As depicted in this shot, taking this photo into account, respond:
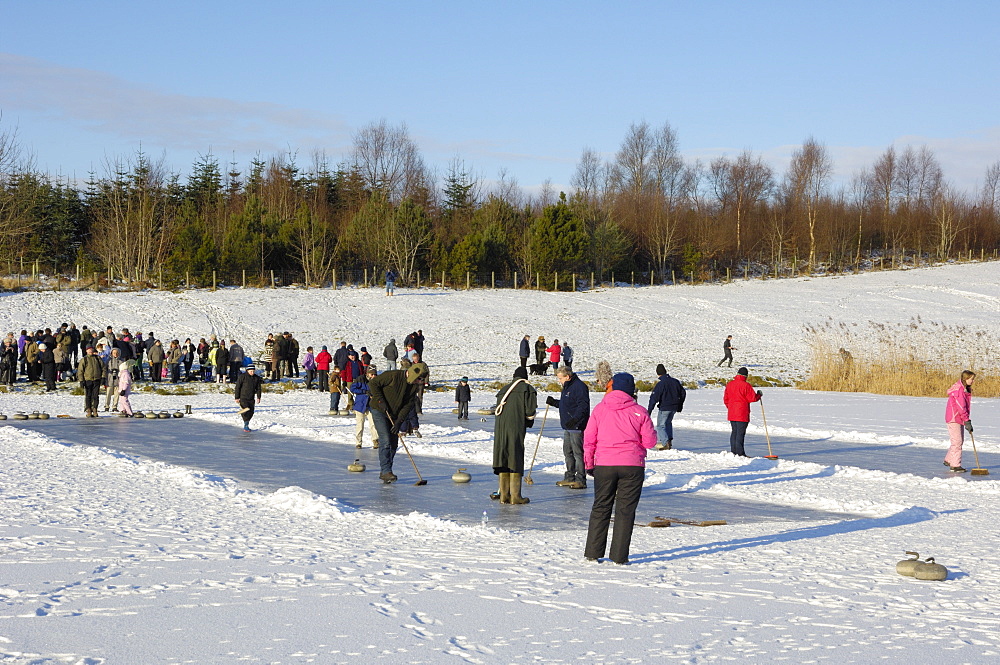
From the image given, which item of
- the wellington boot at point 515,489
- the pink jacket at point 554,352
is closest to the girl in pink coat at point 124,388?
the wellington boot at point 515,489

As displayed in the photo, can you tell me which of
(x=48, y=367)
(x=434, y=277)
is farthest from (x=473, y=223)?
(x=48, y=367)

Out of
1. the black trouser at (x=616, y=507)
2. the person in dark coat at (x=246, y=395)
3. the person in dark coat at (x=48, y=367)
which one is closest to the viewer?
the black trouser at (x=616, y=507)

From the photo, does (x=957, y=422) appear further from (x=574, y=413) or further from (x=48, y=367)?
(x=48, y=367)

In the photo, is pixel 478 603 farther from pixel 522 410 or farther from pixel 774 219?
pixel 774 219

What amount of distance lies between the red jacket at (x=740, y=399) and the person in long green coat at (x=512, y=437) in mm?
5382

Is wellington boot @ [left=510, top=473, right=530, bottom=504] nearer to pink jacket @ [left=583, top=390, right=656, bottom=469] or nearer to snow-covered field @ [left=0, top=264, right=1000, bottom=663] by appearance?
snow-covered field @ [left=0, top=264, right=1000, bottom=663]

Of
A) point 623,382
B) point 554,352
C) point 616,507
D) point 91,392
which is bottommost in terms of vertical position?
point 616,507

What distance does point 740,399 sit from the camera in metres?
15.6

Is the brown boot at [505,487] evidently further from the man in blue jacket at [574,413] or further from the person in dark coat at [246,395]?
the person in dark coat at [246,395]

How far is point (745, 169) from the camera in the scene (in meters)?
102

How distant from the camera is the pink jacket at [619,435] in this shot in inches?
317

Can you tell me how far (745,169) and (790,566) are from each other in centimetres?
9872

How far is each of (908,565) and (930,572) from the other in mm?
198

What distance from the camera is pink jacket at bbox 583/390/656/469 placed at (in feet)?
26.4
